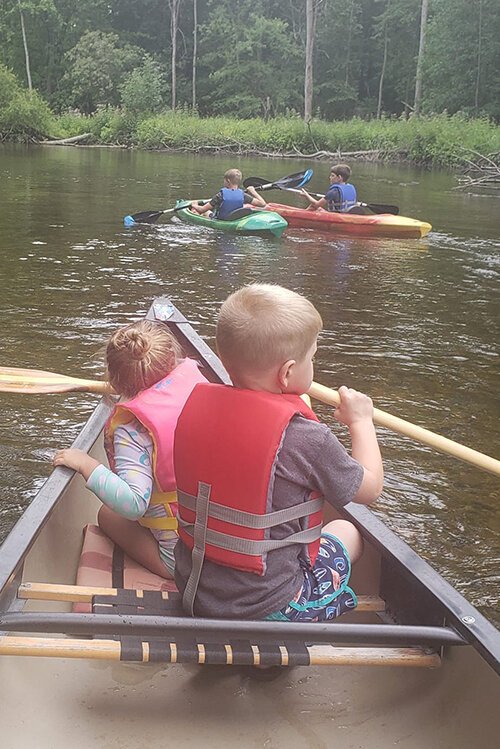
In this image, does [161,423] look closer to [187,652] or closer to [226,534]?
[226,534]

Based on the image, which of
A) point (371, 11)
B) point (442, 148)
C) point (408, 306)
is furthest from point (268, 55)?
point (408, 306)

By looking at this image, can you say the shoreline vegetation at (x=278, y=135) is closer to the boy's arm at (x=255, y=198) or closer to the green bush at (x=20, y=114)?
the green bush at (x=20, y=114)

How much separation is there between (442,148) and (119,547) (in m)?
25.1

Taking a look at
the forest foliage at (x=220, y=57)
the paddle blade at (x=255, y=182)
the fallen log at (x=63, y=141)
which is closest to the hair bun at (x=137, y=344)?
the paddle blade at (x=255, y=182)

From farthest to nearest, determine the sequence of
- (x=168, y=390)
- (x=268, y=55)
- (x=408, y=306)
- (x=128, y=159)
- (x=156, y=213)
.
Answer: (x=268, y=55) → (x=128, y=159) → (x=156, y=213) → (x=408, y=306) → (x=168, y=390)

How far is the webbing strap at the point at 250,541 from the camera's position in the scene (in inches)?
75.1

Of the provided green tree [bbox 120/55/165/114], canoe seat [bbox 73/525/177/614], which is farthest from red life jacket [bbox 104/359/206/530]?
green tree [bbox 120/55/165/114]

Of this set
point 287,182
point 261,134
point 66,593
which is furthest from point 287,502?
point 261,134

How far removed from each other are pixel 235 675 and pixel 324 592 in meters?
0.31

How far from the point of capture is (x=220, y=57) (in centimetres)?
4338

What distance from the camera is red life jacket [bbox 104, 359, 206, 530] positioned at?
2.32 m

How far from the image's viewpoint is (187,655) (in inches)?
72.7

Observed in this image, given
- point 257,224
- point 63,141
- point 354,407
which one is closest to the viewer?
point 354,407

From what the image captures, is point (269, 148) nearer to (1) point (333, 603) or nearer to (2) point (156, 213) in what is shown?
(2) point (156, 213)
